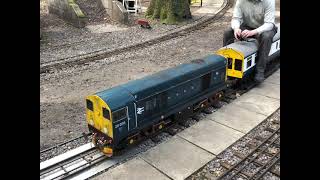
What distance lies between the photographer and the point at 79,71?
1945cm

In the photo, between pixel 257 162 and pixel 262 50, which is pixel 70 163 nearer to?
pixel 257 162

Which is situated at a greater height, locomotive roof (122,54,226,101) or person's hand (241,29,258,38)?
person's hand (241,29,258,38)

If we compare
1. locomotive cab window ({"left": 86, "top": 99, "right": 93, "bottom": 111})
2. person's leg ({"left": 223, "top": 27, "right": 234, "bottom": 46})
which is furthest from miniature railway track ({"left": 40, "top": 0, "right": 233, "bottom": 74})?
locomotive cab window ({"left": 86, "top": 99, "right": 93, "bottom": 111})

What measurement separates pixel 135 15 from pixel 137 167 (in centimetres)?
2639

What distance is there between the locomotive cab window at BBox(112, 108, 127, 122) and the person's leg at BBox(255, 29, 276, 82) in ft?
29.8

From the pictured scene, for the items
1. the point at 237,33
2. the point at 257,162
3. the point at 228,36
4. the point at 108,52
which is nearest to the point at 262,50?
the point at 237,33

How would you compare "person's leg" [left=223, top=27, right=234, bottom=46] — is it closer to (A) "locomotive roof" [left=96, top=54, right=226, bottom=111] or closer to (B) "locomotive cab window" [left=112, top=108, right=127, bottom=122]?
(A) "locomotive roof" [left=96, top=54, right=226, bottom=111]

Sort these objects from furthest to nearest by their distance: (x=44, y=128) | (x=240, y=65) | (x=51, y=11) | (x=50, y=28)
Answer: (x=51, y=11)
(x=50, y=28)
(x=240, y=65)
(x=44, y=128)

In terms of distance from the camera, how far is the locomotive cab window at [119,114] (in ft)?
34.0

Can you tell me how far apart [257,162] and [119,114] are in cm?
505

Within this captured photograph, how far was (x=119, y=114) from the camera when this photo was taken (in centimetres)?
1054

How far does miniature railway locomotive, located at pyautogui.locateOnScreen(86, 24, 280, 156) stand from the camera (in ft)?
34.9
